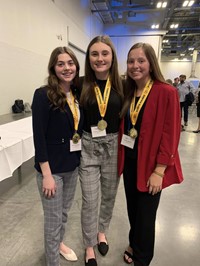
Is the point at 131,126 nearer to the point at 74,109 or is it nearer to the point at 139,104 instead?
the point at 139,104

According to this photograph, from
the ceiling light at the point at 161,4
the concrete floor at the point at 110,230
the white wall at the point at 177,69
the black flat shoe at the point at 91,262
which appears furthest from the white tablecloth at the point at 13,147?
the white wall at the point at 177,69

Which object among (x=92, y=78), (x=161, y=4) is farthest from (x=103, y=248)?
(x=161, y=4)

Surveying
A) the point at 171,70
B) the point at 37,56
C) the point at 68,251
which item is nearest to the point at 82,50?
the point at 37,56

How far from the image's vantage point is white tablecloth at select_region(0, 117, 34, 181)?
1.91 meters

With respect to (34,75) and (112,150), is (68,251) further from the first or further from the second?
(34,75)

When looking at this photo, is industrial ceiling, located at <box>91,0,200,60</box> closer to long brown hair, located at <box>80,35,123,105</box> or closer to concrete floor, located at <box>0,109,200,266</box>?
concrete floor, located at <box>0,109,200,266</box>

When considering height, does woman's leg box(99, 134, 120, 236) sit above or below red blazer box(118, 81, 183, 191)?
below

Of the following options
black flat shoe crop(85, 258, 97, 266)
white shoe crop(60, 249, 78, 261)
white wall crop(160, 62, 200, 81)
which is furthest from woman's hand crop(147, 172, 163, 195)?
white wall crop(160, 62, 200, 81)

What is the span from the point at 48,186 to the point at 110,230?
40.9 inches

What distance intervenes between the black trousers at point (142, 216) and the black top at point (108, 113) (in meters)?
0.25

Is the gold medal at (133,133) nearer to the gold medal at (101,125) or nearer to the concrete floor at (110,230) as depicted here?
the gold medal at (101,125)

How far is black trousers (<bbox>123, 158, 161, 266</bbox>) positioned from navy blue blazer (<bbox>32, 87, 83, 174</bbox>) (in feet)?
1.23

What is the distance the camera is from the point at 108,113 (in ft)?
4.33

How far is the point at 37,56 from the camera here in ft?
14.1
